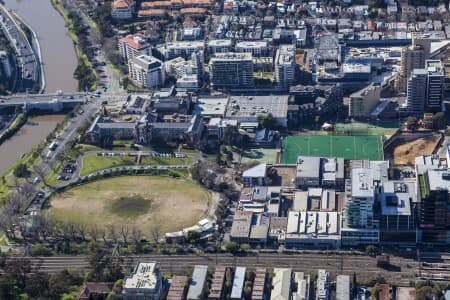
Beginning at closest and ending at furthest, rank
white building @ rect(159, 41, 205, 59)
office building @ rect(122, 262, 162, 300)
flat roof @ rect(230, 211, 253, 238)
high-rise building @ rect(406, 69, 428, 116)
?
office building @ rect(122, 262, 162, 300), flat roof @ rect(230, 211, 253, 238), high-rise building @ rect(406, 69, 428, 116), white building @ rect(159, 41, 205, 59)

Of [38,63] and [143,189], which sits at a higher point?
[38,63]

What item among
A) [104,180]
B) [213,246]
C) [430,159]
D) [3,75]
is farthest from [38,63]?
[430,159]

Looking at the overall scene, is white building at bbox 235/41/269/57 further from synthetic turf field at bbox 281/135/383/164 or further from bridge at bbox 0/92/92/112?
synthetic turf field at bbox 281/135/383/164

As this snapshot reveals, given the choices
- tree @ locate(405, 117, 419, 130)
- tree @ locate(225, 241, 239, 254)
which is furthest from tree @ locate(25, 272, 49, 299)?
tree @ locate(405, 117, 419, 130)

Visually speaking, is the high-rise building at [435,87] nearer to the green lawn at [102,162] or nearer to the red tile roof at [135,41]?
the green lawn at [102,162]

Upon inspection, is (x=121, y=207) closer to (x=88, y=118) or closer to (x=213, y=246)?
(x=213, y=246)

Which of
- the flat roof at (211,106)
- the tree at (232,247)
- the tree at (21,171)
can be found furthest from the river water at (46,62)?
the tree at (232,247)
